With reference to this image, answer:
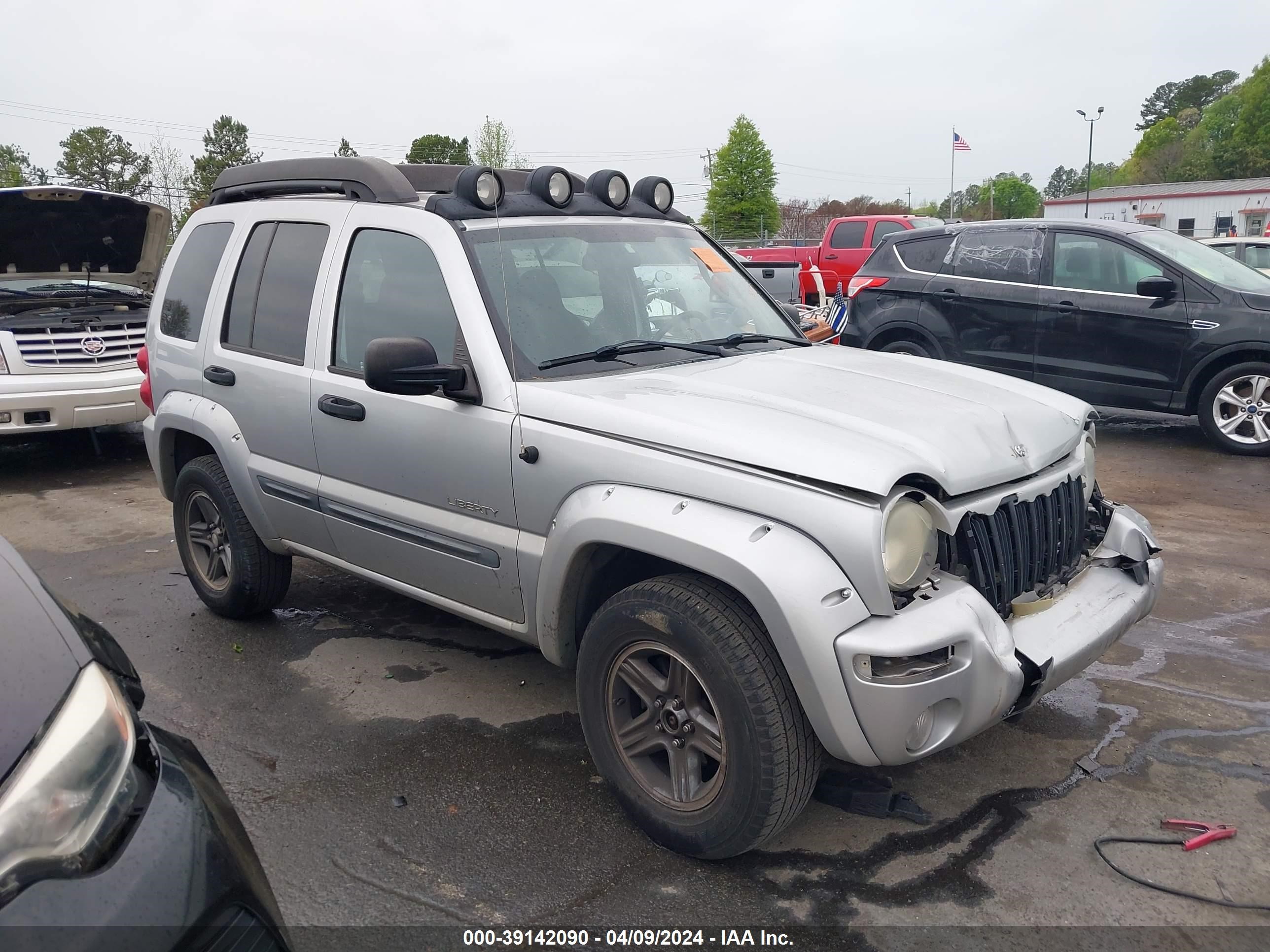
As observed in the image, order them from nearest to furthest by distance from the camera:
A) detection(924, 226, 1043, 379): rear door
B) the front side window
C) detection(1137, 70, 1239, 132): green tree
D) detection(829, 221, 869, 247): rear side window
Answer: the front side window → detection(924, 226, 1043, 379): rear door → detection(829, 221, 869, 247): rear side window → detection(1137, 70, 1239, 132): green tree

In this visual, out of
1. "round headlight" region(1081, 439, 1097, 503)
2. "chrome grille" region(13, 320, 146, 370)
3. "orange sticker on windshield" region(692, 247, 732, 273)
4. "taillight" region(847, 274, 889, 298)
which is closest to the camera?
"round headlight" region(1081, 439, 1097, 503)

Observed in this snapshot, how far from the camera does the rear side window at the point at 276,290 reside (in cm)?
409

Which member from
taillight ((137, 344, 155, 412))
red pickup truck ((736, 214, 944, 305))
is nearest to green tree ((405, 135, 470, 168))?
red pickup truck ((736, 214, 944, 305))

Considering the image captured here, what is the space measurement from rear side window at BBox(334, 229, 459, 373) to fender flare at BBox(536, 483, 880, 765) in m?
1.07

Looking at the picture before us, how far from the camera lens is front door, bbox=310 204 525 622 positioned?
3363 mm

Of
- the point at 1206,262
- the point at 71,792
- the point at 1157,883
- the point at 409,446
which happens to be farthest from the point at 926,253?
the point at 71,792

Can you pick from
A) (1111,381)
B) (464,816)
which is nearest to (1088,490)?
(464,816)

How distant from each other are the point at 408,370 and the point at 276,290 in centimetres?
142

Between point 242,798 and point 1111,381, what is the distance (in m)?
7.30

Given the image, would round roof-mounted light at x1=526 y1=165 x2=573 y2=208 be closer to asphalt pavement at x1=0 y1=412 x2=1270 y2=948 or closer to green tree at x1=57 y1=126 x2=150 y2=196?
asphalt pavement at x1=0 y1=412 x2=1270 y2=948

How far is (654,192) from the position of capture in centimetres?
443

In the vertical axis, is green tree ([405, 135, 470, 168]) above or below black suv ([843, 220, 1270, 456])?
above

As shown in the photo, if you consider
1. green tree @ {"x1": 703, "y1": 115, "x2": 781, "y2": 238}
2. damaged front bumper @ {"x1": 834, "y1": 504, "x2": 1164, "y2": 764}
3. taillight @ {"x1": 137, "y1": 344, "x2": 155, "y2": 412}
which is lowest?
damaged front bumper @ {"x1": 834, "y1": 504, "x2": 1164, "y2": 764}

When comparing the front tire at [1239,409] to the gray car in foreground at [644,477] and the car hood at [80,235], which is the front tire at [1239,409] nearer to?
the gray car in foreground at [644,477]
